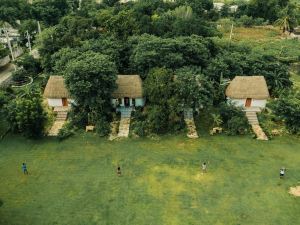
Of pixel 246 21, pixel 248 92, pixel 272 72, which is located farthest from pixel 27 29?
pixel 246 21

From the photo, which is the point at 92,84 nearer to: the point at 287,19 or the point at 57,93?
the point at 57,93

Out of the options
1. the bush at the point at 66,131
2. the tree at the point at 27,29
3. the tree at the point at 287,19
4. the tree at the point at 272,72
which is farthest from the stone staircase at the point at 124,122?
the tree at the point at 287,19

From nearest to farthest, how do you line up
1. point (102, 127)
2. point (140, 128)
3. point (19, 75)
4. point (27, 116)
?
point (27, 116), point (140, 128), point (102, 127), point (19, 75)

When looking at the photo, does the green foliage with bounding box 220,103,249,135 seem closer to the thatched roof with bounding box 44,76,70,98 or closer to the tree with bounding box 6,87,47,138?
the thatched roof with bounding box 44,76,70,98

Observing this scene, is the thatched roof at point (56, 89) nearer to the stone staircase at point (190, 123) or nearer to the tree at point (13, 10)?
the stone staircase at point (190, 123)

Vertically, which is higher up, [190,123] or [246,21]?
[246,21]

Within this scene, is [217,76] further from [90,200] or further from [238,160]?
[90,200]

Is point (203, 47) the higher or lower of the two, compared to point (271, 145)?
higher

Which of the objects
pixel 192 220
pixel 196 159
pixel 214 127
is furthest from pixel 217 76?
pixel 192 220
